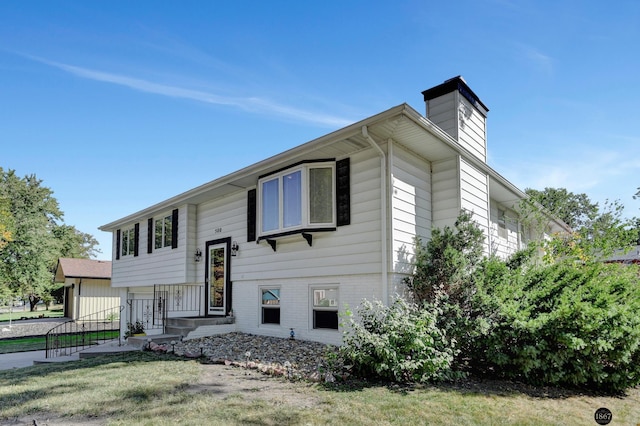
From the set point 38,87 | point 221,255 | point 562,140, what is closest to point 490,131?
point 562,140

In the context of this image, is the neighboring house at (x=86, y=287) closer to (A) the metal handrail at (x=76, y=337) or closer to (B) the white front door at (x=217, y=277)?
(A) the metal handrail at (x=76, y=337)

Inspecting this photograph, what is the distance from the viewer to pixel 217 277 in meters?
12.3

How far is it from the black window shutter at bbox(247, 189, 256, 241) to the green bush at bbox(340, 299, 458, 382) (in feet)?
16.7

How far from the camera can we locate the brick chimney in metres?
10.4

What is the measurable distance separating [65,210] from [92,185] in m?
28.2

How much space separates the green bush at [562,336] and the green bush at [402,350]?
2.15 ft

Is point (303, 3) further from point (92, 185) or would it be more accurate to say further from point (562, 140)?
point (92, 185)

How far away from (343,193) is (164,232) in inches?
320

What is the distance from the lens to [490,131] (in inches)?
482

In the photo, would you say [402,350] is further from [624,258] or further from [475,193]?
[624,258]

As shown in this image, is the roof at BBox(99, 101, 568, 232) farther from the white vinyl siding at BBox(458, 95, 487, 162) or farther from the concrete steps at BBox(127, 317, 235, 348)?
the concrete steps at BBox(127, 317, 235, 348)

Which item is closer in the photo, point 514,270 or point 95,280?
point 514,270

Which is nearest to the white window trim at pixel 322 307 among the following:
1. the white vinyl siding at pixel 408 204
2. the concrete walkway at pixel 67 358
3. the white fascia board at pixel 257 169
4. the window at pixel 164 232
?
the white vinyl siding at pixel 408 204

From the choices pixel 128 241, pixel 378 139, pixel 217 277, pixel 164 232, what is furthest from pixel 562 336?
pixel 128 241
